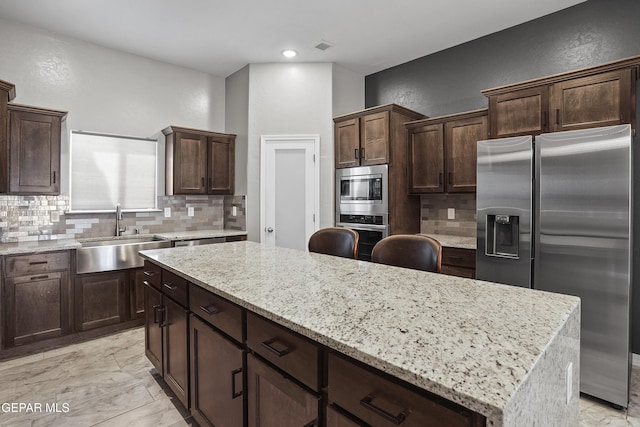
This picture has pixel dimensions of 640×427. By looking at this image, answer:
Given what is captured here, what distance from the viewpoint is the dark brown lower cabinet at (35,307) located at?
2.95 metres

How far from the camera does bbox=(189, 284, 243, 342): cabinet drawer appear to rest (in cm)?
145

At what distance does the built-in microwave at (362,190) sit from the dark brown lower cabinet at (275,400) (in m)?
2.83

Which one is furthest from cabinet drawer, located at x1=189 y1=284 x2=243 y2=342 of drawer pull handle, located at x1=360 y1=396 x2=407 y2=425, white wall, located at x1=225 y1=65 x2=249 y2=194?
white wall, located at x1=225 y1=65 x2=249 y2=194

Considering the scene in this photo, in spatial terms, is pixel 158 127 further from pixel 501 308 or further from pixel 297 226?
pixel 501 308

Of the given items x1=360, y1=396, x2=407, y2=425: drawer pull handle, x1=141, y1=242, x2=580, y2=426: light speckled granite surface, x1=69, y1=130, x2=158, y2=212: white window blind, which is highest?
x1=69, y1=130, x2=158, y2=212: white window blind

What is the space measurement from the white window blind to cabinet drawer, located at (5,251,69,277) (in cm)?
87

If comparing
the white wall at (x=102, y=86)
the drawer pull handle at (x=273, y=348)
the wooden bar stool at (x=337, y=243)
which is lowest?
the drawer pull handle at (x=273, y=348)

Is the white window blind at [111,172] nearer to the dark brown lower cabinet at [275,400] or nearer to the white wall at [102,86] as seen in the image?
the white wall at [102,86]

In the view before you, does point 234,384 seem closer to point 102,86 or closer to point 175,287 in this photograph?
point 175,287

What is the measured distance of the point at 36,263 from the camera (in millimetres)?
3057

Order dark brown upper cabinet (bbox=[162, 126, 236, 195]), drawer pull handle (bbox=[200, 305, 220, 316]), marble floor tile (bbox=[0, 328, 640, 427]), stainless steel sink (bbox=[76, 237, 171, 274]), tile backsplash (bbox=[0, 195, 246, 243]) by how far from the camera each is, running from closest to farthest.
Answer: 1. drawer pull handle (bbox=[200, 305, 220, 316])
2. marble floor tile (bbox=[0, 328, 640, 427])
3. stainless steel sink (bbox=[76, 237, 171, 274])
4. tile backsplash (bbox=[0, 195, 246, 243])
5. dark brown upper cabinet (bbox=[162, 126, 236, 195])

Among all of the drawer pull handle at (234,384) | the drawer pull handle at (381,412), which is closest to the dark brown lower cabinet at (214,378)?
the drawer pull handle at (234,384)

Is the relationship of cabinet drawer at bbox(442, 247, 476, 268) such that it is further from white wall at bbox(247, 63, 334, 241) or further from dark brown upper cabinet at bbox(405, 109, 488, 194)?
white wall at bbox(247, 63, 334, 241)

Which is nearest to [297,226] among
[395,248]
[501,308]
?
[395,248]
